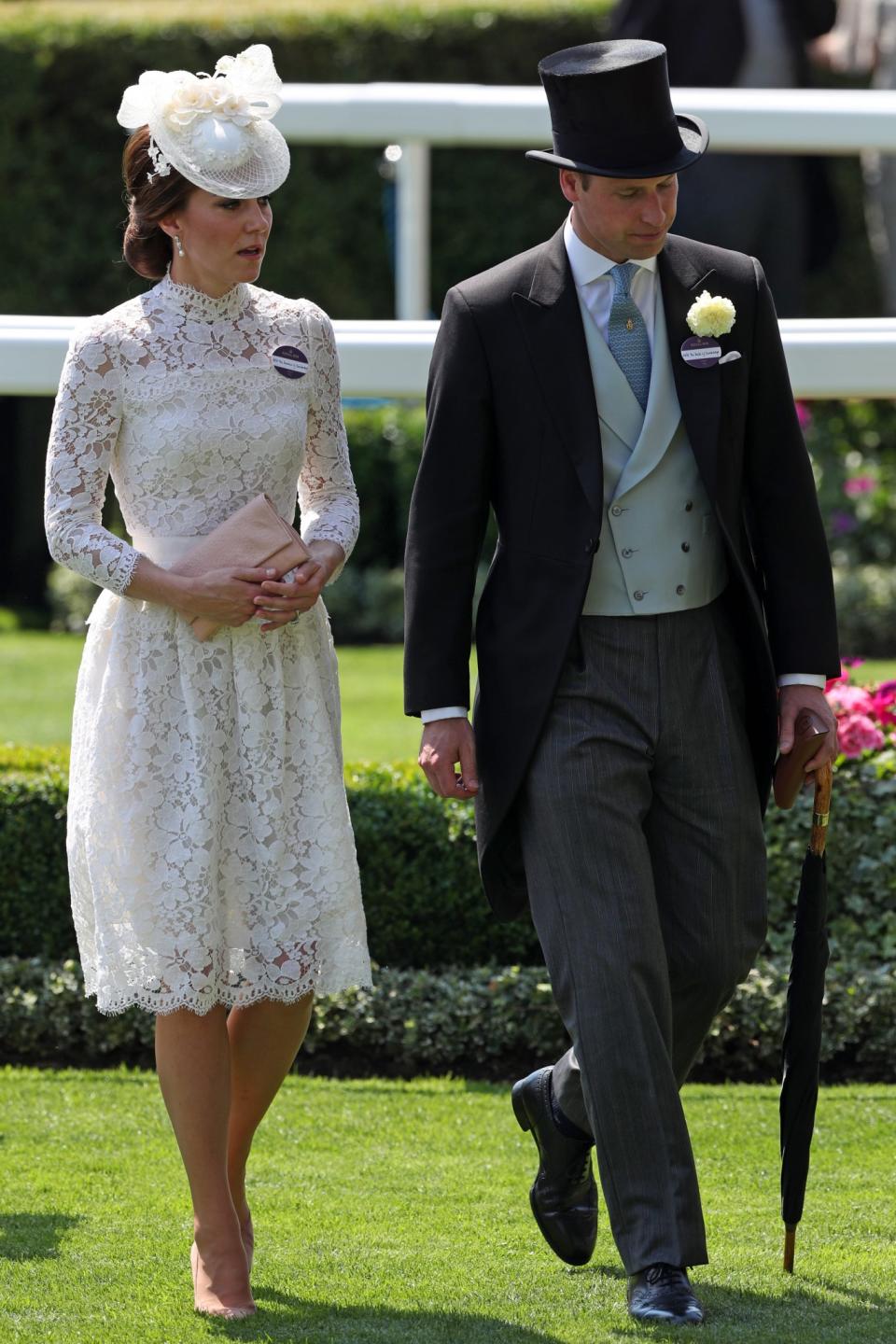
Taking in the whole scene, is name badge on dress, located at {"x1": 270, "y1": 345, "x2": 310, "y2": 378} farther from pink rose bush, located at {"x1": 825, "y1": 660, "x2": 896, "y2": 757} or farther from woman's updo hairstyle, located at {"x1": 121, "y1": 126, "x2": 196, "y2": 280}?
pink rose bush, located at {"x1": 825, "y1": 660, "x2": 896, "y2": 757}

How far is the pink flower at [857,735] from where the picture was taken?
5258 mm

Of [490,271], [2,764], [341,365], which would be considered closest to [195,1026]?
[490,271]

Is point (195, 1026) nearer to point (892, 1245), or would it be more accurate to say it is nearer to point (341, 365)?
point (892, 1245)

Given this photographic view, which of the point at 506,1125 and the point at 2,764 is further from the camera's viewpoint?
the point at 2,764

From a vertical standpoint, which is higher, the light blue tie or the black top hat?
the black top hat

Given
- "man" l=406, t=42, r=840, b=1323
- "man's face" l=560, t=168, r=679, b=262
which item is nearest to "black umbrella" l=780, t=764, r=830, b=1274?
"man" l=406, t=42, r=840, b=1323

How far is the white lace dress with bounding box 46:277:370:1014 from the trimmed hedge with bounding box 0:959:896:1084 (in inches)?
52.9

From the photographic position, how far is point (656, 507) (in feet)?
12.0

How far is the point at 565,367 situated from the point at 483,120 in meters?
2.65

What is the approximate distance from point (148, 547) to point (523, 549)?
2.09ft

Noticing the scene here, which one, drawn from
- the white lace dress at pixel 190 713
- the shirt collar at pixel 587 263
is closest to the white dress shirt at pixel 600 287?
the shirt collar at pixel 587 263

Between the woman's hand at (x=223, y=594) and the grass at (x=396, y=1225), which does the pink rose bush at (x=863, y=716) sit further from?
the woman's hand at (x=223, y=594)

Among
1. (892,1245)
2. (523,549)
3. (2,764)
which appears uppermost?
(523,549)

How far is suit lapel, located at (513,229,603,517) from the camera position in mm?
3600
